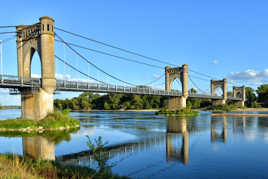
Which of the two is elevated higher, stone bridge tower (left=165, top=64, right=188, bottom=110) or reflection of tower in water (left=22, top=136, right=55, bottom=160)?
stone bridge tower (left=165, top=64, right=188, bottom=110)

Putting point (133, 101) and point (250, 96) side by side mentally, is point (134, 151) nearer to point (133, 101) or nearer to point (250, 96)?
point (133, 101)

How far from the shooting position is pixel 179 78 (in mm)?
71125

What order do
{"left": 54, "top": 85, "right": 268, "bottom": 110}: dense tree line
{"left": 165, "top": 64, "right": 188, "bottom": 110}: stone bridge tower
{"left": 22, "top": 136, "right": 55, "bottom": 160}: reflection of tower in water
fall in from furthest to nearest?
{"left": 54, "top": 85, "right": 268, "bottom": 110}: dense tree line, {"left": 165, "top": 64, "right": 188, "bottom": 110}: stone bridge tower, {"left": 22, "top": 136, "right": 55, "bottom": 160}: reflection of tower in water

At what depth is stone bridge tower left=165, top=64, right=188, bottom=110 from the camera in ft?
214

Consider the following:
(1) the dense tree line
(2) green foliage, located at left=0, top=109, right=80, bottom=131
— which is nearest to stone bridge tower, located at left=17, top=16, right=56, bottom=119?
(2) green foliage, located at left=0, top=109, right=80, bottom=131

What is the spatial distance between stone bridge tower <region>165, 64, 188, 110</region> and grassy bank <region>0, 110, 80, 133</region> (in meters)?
40.8

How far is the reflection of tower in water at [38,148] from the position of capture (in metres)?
14.6

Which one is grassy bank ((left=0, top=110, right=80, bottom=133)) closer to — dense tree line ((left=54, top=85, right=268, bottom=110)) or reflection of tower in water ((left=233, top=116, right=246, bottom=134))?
reflection of tower in water ((left=233, top=116, right=246, bottom=134))

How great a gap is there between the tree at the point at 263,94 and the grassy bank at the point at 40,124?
97.4 meters

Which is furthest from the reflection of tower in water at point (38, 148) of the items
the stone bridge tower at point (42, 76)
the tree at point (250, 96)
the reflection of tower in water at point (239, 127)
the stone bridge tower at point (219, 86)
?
the tree at point (250, 96)

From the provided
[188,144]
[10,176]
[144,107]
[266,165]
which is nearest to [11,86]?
[188,144]

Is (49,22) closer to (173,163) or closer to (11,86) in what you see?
(11,86)

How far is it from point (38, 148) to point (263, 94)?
11327cm

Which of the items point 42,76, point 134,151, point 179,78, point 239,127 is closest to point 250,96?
point 179,78
